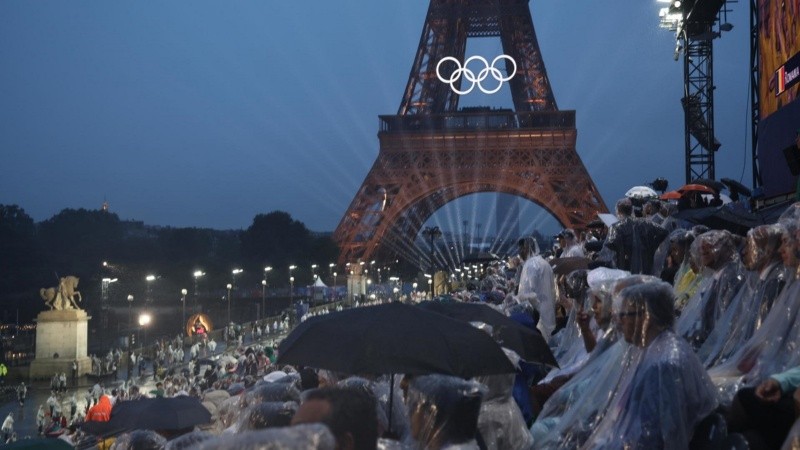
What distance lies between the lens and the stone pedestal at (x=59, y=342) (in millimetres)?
28172

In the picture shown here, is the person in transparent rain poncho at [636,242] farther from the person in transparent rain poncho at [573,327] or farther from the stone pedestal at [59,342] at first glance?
the stone pedestal at [59,342]

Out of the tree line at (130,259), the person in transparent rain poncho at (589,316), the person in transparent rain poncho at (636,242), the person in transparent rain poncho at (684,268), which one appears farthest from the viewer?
the tree line at (130,259)

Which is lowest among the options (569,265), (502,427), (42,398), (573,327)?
(42,398)

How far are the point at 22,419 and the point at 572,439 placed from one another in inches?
788

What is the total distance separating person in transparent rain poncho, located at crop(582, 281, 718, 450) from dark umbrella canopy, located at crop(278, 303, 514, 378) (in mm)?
740

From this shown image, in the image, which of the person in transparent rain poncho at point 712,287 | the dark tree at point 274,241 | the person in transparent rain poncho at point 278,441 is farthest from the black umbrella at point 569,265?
the dark tree at point 274,241

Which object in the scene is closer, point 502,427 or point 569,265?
point 502,427

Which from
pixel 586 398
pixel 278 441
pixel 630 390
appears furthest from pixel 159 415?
pixel 278 441

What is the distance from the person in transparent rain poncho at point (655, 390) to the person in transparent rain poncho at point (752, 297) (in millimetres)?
1082

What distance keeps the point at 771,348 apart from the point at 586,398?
36.0 inches

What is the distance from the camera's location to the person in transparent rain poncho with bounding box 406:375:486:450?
10.7 ft

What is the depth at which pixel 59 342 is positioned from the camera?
28797 mm

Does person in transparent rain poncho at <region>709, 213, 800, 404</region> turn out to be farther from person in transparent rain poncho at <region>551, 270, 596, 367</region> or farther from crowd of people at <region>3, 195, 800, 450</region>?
person in transparent rain poncho at <region>551, 270, 596, 367</region>

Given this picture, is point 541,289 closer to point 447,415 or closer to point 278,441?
point 447,415
